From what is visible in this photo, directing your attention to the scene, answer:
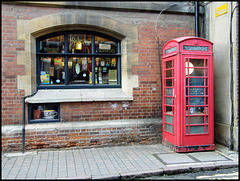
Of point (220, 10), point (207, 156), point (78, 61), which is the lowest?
point (207, 156)

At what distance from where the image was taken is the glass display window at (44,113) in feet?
21.4

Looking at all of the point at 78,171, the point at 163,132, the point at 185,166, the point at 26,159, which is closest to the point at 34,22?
the point at 26,159

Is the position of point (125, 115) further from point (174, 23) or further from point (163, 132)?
point (174, 23)

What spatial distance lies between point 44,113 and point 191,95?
4144 millimetres

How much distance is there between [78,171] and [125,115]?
2514 millimetres

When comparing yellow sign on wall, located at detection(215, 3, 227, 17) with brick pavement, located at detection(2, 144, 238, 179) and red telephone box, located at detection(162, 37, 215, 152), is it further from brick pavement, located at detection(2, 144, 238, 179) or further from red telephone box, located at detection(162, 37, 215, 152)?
brick pavement, located at detection(2, 144, 238, 179)

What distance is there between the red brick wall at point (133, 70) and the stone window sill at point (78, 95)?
166mm

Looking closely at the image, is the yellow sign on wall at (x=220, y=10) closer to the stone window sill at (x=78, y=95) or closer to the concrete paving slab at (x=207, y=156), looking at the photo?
the stone window sill at (x=78, y=95)

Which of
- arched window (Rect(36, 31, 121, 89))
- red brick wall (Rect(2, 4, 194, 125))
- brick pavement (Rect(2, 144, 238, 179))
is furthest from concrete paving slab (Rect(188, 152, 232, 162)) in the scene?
arched window (Rect(36, 31, 121, 89))

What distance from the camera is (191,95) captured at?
243 inches

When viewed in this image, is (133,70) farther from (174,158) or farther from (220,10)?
(220,10)

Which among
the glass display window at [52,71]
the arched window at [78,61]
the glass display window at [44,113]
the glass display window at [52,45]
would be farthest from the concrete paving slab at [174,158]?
the glass display window at [52,45]

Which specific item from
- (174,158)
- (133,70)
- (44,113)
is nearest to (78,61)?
(133,70)

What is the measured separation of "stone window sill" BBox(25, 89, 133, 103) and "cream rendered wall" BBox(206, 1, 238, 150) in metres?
2.75
